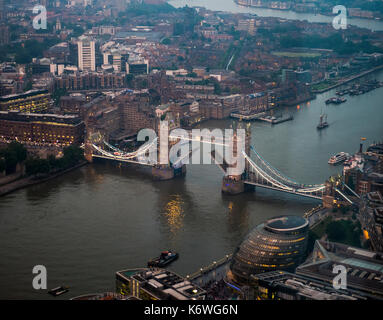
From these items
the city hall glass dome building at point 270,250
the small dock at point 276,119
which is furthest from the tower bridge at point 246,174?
the small dock at point 276,119

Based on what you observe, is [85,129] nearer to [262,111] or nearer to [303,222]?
[262,111]

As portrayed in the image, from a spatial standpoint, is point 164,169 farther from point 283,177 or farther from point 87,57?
point 87,57

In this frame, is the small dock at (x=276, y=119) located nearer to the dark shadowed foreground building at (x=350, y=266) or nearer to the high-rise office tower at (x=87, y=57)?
the high-rise office tower at (x=87, y=57)

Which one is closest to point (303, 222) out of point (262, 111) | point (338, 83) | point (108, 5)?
point (262, 111)

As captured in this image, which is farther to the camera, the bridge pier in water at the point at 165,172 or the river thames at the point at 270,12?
the river thames at the point at 270,12

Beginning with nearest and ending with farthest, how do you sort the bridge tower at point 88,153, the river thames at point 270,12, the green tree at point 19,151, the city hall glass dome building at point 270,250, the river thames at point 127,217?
the city hall glass dome building at point 270,250
the river thames at point 127,217
the green tree at point 19,151
the bridge tower at point 88,153
the river thames at point 270,12

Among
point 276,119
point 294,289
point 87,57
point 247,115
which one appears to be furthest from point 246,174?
point 87,57
